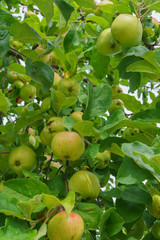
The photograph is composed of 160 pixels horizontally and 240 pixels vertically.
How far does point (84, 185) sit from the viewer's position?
1.14 m

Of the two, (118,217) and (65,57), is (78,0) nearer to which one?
(65,57)

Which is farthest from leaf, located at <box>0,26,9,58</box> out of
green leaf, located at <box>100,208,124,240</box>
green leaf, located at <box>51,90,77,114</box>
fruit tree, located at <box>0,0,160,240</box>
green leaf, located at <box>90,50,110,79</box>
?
green leaf, located at <box>100,208,124,240</box>

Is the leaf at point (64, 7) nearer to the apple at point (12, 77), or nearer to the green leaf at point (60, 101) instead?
the green leaf at point (60, 101)

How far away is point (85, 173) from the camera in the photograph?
117cm

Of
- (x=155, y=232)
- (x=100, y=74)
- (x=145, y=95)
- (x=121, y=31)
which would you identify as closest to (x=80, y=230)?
(x=155, y=232)

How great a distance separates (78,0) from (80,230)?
1.02 meters

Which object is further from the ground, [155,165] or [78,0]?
[78,0]

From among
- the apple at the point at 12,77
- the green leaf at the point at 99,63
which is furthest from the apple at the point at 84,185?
the apple at the point at 12,77

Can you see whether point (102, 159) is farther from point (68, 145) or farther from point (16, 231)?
point (16, 231)

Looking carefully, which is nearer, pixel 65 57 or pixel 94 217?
pixel 94 217

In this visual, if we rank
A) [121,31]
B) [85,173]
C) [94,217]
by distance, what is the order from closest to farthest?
[94,217], [85,173], [121,31]

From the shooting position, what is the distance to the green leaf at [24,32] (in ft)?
3.69

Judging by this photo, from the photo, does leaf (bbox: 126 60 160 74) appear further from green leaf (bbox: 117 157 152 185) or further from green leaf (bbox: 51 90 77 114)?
green leaf (bbox: 117 157 152 185)

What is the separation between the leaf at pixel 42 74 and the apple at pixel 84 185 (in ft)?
1.30
